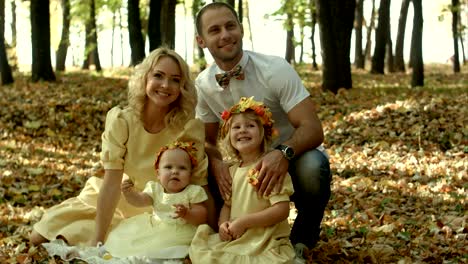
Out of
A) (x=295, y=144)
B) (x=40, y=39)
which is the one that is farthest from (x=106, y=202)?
(x=40, y=39)

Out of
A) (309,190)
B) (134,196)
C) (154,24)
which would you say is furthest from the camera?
(154,24)

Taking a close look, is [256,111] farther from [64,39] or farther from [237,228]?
[64,39]

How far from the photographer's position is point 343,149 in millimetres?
9445

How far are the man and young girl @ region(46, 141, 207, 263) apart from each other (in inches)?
9.1

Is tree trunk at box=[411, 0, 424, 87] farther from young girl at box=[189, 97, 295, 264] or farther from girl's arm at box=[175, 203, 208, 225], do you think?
girl's arm at box=[175, 203, 208, 225]

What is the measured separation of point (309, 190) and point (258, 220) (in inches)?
24.8

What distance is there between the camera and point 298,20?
22.6 meters

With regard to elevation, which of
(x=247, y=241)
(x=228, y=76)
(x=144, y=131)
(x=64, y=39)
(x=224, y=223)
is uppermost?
(x=64, y=39)

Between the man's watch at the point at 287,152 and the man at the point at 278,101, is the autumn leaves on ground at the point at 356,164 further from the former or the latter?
the man's watch at the point at 287,152

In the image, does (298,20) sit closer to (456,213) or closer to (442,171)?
(442,171)

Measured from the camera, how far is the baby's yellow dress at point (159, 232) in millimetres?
4223

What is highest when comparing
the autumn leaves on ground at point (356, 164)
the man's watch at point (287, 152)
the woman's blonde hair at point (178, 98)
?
the woman's blonde hair at point (178, 98)

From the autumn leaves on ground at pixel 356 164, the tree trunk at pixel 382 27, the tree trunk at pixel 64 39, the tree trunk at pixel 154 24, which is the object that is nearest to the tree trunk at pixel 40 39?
the autumn leaves on ground at pixel 356 164

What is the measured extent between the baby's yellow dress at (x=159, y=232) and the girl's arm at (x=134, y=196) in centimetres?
5
